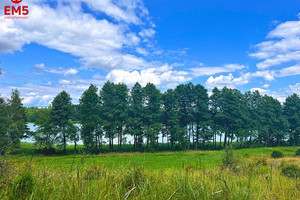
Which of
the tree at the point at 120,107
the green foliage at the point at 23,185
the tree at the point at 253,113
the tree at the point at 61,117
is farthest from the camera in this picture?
the tree at the point at 253,113

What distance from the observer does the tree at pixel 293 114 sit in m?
52.1

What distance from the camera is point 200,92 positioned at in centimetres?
4538

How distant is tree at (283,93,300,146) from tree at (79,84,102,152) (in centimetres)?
5105

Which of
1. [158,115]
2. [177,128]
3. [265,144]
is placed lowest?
[265,144]

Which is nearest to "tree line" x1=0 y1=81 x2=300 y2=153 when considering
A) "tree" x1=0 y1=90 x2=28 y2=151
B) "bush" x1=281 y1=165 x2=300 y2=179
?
"tree" x1=0 y1=90 x2=28 y2=151

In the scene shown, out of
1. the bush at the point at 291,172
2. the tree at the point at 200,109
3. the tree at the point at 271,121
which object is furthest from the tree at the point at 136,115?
the tree at the point at 271,121

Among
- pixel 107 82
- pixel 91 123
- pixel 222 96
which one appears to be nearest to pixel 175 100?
pixel 222 96

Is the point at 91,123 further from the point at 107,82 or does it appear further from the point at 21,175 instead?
the point at 21,175

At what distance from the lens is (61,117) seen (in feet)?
125

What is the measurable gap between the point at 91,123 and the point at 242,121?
34.3m

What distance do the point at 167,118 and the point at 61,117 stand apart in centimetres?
2249

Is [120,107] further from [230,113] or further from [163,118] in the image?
[230,113]

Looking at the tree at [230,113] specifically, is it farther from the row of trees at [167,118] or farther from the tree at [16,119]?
the tree at [16,119]

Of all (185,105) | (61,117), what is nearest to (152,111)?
(185,105)
